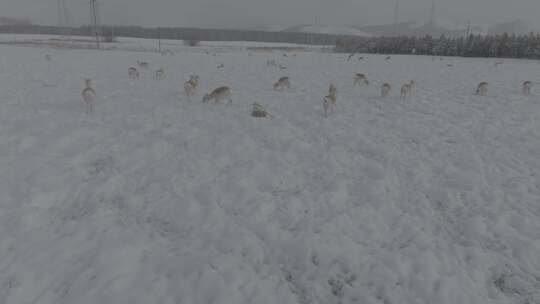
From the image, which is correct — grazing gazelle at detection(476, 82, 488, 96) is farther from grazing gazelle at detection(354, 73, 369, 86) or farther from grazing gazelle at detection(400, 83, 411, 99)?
grazing gazelle at detection(354, 73, 369, 86)

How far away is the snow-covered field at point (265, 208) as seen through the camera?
4.00 metres

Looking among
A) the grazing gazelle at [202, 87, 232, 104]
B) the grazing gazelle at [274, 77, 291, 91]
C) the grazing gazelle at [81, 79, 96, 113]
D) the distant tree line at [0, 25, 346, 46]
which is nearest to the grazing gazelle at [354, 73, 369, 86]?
the grazing gazelle at [274, 77, 291, 91]

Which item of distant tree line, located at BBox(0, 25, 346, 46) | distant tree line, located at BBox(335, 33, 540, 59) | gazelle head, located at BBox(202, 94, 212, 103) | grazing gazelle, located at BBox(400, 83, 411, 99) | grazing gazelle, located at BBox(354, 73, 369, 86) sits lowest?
gazelle head, located at BBox(202, 94, 212, 103)

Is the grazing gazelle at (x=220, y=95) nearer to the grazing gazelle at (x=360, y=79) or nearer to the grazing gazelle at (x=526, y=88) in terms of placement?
the grazing gazelle at (x=360, y=79)

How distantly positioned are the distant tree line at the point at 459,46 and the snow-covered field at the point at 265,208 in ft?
141

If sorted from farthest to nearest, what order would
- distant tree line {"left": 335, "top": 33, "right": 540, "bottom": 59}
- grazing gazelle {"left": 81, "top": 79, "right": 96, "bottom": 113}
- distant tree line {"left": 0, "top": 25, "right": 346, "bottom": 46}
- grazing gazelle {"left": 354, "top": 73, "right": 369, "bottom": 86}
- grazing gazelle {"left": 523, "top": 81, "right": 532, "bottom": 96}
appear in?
distant tree line {"left": 0, "top": 25, "right": 346, "bottom": 46}, distant tree line {"left": 335, "top": 33, "right": 540, "bottom": 59}, grazing gazelle {"left": 354, "top": 73, "right": 369, "bottom": 86}, grazing gazelle {"left": 523, "top": 81, "right": 532, "bottom": 96}, grazing gazelle {"left": 81, "top": 79, "right": 96, "bottom": 113}

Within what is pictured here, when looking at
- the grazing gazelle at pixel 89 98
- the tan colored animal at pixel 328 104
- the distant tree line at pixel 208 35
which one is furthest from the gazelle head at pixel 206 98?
the distant tree line at pixel 208 35

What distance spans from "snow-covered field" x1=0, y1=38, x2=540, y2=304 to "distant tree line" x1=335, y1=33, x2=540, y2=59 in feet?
141

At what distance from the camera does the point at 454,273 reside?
414 cm

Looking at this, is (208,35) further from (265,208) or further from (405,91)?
(265,208)

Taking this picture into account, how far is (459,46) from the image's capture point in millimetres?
50938

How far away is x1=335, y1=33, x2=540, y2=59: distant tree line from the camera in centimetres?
4341

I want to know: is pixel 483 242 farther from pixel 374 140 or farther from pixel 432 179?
pixel 374 140

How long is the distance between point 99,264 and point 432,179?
6031mm
